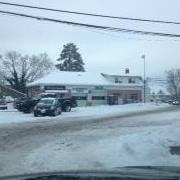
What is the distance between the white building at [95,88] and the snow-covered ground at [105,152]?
5927 centimetres

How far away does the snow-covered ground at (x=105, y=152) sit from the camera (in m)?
14.2

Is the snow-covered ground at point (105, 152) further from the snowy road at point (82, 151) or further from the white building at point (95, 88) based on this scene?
the white building at point (95, 88)

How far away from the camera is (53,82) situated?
80312mm

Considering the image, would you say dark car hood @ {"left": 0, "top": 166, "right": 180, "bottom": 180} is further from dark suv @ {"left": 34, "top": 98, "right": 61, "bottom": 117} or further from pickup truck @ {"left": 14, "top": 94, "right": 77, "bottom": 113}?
pickup truck @ {"left": 14, "top": 94, "right": 77, "bottom": 113}

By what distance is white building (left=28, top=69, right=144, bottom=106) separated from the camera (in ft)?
266

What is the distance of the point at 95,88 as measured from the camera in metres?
85.8

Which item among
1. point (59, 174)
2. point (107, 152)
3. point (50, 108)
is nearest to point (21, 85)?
point (50, 108)

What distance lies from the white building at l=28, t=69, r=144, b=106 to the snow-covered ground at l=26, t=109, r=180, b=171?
5927 centimetres

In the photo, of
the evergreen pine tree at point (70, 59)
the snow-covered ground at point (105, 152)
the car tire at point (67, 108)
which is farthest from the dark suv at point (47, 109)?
the evergreen pine tree at point (70, 59)

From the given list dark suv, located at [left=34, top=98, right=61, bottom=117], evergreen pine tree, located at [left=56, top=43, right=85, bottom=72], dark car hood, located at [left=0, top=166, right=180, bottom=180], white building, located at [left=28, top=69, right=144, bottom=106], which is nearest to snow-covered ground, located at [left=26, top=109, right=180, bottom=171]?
dark car hood, located at [left=0, top=166, right=180, bottom=180]

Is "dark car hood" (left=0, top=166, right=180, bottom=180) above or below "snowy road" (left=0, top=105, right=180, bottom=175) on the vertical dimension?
above

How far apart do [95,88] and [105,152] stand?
6924cm

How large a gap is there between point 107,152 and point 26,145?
13.6 feet

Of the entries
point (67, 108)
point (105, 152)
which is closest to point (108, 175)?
point (105, 152)
